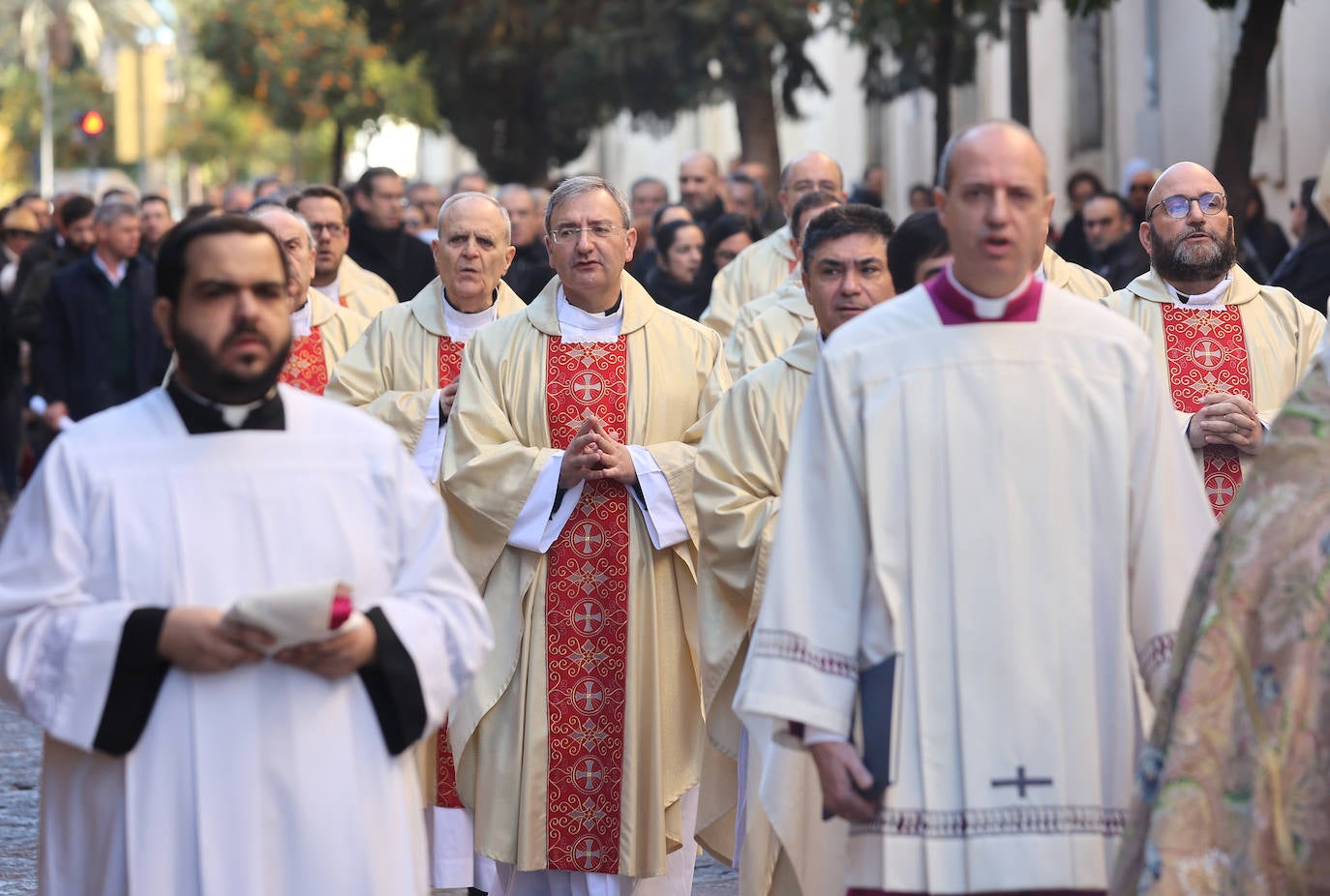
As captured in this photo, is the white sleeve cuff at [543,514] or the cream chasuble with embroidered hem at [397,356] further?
the cream chasuble with embroidered hem at [397,356]

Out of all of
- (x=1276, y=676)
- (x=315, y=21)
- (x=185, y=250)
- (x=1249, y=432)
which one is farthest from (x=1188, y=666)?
(x=315, y=21)

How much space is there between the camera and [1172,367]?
7.51m

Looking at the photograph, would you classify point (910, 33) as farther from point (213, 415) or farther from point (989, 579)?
point (213, 415)

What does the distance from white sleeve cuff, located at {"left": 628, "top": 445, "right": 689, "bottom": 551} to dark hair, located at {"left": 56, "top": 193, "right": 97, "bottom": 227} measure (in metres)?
8.13

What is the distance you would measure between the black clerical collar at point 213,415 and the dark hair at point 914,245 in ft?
6.34

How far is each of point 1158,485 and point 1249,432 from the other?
2.54m

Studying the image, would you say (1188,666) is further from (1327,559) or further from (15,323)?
(15,323)

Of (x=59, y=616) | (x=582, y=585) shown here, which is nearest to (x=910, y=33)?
(x=582, y=585)

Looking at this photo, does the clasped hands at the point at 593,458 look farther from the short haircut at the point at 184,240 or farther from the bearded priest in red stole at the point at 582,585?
the short haircut at the point at 184,240

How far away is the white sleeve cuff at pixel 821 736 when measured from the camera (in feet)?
14.2

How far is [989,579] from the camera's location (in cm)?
433

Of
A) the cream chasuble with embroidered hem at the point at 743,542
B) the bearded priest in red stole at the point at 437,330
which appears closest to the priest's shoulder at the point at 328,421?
the cream chasuble with embroidered hem at the point at 743,542

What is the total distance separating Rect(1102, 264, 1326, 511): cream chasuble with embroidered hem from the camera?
293 inches

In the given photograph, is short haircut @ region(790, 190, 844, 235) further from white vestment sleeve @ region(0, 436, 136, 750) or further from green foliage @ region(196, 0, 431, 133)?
green foliage @ region(196, 0, 431, 133)
